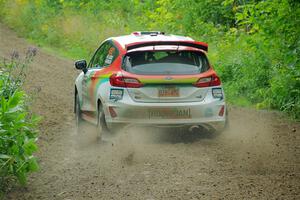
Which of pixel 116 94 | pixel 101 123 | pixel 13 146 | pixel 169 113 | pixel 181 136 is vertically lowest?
pixel 181 136

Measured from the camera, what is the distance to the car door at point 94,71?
12.1 meters

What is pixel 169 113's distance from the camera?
10.9 metres


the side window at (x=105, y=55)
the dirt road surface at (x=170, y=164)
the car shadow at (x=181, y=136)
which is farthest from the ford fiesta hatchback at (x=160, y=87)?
the dirt road surface at (x=170, y=164)

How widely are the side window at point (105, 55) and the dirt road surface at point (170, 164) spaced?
120cm

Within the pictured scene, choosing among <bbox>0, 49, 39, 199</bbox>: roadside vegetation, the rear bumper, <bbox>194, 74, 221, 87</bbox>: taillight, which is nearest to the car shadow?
the rear bumper

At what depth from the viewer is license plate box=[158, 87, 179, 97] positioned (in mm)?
10961

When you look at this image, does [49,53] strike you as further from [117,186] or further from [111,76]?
[117,186]

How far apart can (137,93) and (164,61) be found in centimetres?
67

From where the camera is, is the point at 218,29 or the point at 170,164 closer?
the point at 170,164

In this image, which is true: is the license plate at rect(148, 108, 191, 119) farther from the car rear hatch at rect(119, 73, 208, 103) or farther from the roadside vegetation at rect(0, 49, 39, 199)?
the roadside vegetation at rect(0, 49, 39, 199)

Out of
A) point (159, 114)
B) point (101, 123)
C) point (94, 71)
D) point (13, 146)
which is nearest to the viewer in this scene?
point (13, 146)

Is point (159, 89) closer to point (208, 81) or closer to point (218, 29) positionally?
point (208, 81)

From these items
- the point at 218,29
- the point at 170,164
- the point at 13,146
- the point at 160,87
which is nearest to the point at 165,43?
the point at 160,87

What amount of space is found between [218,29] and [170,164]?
15.0 meters
